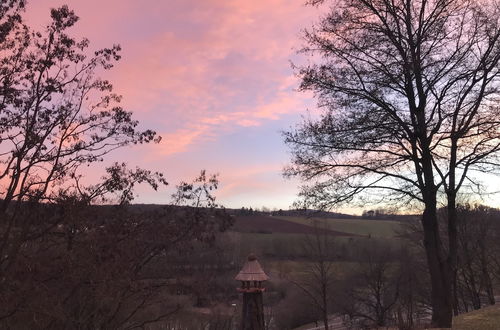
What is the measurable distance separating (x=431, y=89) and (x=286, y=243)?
193ft

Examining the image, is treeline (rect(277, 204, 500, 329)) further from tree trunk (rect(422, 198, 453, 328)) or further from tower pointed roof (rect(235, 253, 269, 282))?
tower pointed roof (rect(235, 253, 269, 282))

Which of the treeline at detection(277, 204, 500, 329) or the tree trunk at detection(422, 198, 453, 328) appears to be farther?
the treeline at detection(277, 204, 500, 329)

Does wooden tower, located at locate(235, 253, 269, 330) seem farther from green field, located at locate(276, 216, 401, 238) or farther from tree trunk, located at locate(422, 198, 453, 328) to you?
green field, located at locate(276, 216, 401, 238)

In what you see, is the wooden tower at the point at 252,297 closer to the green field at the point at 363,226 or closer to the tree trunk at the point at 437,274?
the tree trunk at the point at 437,274

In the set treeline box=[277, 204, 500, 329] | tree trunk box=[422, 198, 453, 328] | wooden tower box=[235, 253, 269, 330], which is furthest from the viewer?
treeline box=[277, 204, 500, 329]

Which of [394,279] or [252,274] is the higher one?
[252,274]

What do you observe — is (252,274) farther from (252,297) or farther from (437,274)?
(437,274)

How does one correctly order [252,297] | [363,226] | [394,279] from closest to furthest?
[252,297] → [394,279] → [363,226]

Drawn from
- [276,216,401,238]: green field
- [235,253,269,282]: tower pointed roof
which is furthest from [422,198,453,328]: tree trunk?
[276,216,401,238]: green field

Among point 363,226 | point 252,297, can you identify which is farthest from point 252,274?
point 363,226

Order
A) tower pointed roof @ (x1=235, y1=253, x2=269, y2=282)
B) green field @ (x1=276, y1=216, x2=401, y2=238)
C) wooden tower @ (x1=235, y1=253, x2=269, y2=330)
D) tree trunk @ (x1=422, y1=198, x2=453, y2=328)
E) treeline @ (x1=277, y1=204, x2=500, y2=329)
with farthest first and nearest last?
green field @ (x1=276, y1=216, x2=401, y2=238), treeline @ (x1=277, y1=204, x2=500, y2=329), tree trunk @ (x1=422, y1=198, x2=453, y2=328), tower pointed roof @ (x1=235, y1=253, x2=269, y2=282), wooden tower @ (x1=235, y1=253, x2=269, y2=330)

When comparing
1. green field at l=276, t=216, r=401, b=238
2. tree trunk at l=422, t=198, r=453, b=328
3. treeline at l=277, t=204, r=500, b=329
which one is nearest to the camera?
tree trunk at l=422, t=198, r=453, b=328

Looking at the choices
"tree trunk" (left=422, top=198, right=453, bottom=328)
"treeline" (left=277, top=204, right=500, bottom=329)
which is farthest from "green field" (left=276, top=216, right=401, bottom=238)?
"tree trunk" (left=422, top=198, right=453, bottom=328)

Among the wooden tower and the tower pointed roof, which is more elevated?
the tower pointed roof
